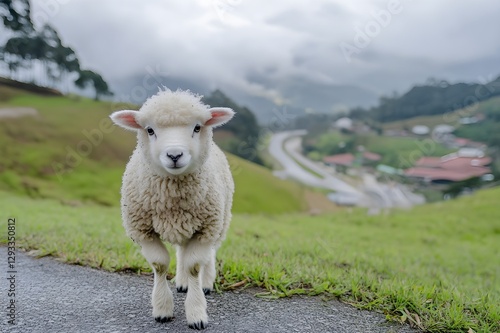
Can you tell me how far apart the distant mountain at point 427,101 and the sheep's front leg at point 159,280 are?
79.4ft

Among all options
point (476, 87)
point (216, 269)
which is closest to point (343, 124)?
point (476, 87)

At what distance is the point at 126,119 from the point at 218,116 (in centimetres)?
66

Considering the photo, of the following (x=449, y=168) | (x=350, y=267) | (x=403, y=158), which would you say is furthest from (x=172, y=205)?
(x=449, y=168)

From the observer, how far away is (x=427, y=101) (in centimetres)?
2703

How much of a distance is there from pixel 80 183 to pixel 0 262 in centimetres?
1127

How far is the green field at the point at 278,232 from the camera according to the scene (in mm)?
3840

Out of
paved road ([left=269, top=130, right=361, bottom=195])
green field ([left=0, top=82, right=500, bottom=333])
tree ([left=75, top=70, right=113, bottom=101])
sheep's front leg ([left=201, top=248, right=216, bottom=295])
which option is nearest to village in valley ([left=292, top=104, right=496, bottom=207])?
paved road ([left=269, top=130, right=361, bottom=195])

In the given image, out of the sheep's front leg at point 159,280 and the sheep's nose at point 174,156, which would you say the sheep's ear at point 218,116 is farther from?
the sheep's front leg at point 159,280

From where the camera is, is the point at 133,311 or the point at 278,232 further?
the point at 278,232

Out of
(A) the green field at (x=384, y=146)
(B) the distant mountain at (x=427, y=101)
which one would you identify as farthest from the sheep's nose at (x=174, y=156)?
(B) the distant mountain at (x=427, y=101)

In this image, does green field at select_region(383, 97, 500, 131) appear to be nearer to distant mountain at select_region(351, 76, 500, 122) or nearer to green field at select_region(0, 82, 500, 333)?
distant mountain at select_region(351, 76, 500, 122)

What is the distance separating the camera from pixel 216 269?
4.25 m

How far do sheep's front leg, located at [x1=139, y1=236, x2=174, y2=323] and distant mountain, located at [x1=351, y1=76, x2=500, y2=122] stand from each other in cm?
2421

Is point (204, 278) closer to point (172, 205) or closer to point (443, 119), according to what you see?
point (172, 205)
